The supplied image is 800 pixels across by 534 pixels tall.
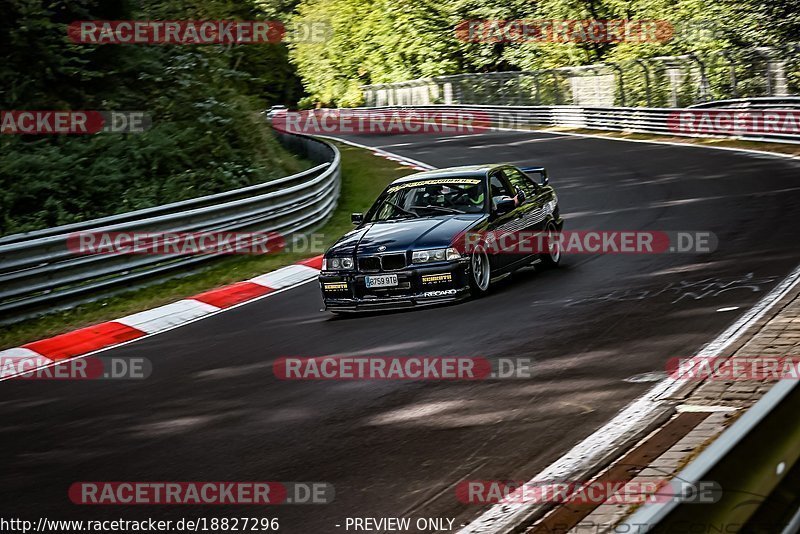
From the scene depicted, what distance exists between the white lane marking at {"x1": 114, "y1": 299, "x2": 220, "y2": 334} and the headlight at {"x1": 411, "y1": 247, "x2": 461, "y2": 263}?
313 cm

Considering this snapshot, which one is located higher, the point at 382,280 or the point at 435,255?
the point at 435,255

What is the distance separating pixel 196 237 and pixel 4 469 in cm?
905

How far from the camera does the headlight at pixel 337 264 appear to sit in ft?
34.8

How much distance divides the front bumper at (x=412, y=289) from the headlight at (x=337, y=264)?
7cm

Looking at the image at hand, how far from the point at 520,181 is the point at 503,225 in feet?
4.51

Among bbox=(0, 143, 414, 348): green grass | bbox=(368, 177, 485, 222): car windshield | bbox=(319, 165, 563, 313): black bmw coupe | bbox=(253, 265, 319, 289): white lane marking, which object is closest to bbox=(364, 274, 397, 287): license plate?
bbox=(319, 165, 563, 313): black bmw coupe

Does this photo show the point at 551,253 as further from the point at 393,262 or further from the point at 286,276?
the point at 286,276

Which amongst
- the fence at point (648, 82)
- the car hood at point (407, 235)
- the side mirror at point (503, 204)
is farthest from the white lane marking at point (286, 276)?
the fence at point (648, 82)

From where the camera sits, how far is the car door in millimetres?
11086

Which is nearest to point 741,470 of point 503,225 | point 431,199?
point 503,225

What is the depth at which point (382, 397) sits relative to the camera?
718 cm

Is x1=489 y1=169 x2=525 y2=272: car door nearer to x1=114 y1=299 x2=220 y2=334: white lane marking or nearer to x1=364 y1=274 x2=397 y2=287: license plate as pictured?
x1=364 y1=274 x2=397 y2=287: license plate

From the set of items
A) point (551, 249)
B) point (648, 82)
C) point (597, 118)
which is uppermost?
point (648, 82)

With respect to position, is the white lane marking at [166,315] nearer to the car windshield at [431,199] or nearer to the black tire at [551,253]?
the car windshield at [431,199]
